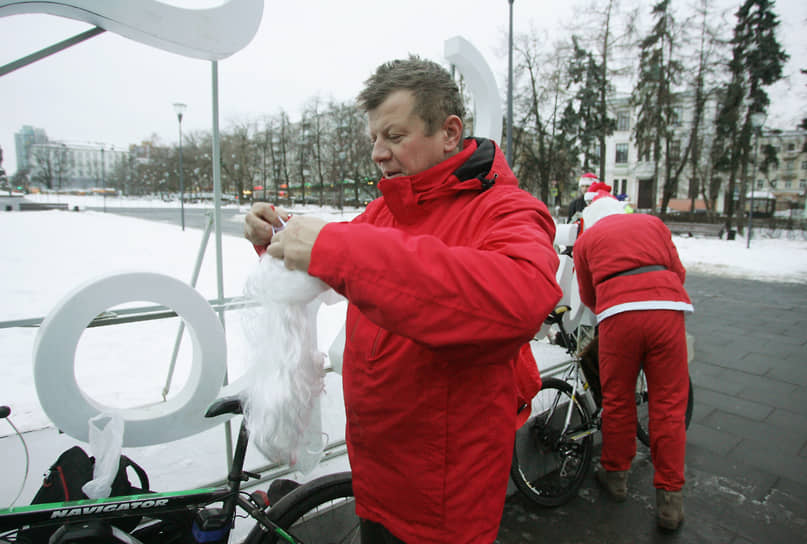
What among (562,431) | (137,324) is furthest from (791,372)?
(137,324)

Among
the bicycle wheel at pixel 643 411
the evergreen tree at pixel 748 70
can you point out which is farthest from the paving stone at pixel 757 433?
the evergreen tree at pixel 748 70

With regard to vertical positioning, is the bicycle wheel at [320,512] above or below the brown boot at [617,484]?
above

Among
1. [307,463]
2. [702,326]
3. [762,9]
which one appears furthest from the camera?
[762,9]

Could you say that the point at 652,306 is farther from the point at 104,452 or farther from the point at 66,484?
the point at 66,484

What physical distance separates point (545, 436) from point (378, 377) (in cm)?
233

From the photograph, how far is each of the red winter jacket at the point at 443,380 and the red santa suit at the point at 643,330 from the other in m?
1.83

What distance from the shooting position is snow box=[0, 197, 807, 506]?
9.28 feet

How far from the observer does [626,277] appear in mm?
2812

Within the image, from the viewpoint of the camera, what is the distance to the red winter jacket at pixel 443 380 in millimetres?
850

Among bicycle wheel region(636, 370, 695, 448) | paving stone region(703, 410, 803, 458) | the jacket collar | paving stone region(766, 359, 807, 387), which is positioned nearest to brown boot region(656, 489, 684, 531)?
bicycle wheel region(636, 370, 695, 448)

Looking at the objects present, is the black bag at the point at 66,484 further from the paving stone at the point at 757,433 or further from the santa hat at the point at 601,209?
the paving stone at the point at 757,433

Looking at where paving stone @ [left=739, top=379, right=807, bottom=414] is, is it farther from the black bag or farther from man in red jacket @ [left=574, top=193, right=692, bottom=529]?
the black bag

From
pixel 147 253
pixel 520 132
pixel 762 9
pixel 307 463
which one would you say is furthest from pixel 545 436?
pixel 762 9

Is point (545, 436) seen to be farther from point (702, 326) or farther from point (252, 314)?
point (702, 326)
